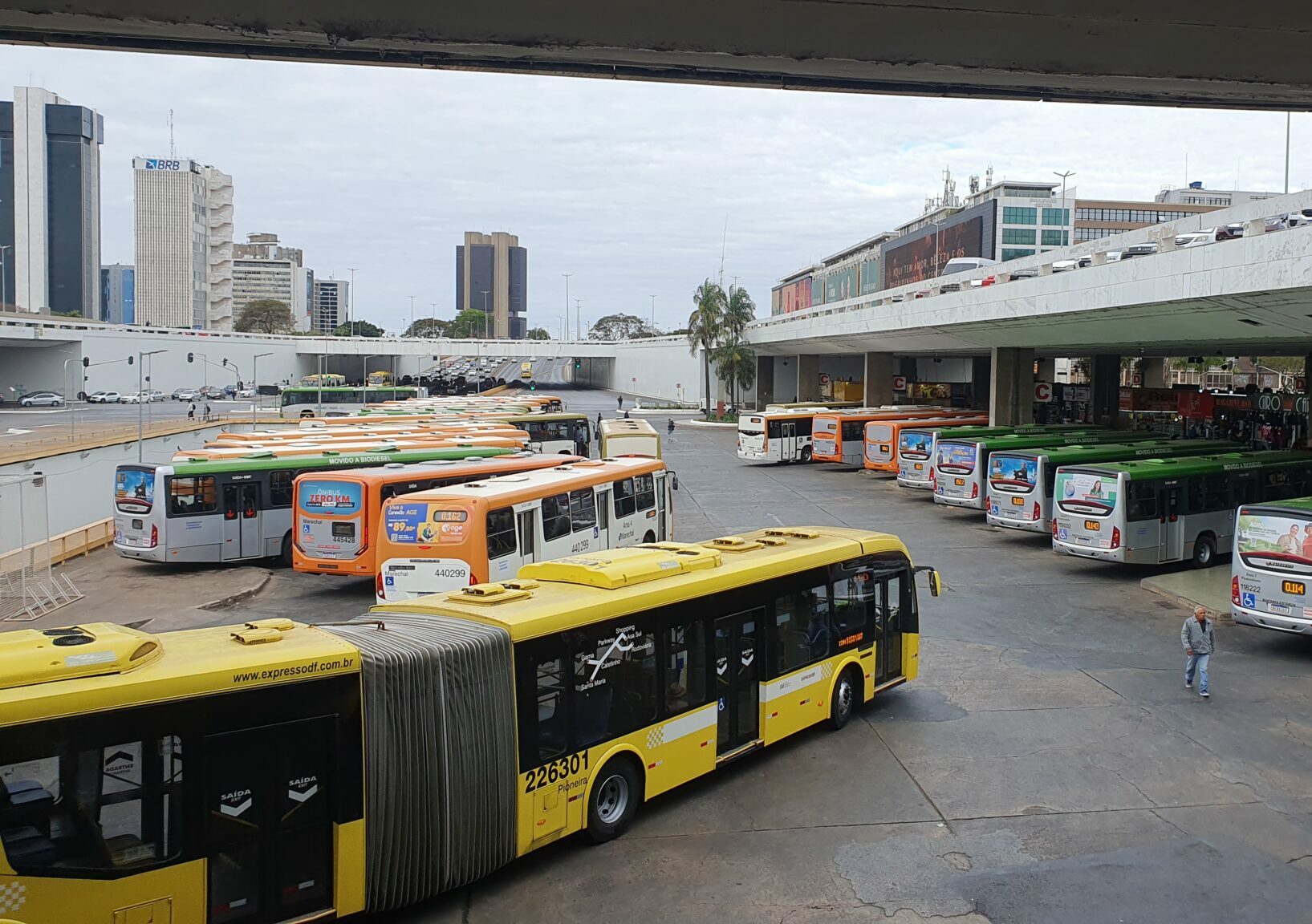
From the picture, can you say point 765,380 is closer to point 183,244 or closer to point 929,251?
point 929,251

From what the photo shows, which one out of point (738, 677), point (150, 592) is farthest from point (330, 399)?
point (738, 677)

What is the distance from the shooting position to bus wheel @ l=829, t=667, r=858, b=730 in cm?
1252

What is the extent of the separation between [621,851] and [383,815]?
2.66 meters

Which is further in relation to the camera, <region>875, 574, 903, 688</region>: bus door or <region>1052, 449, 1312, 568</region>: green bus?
<region>1052, 449, 1312, 568</region>: green bus

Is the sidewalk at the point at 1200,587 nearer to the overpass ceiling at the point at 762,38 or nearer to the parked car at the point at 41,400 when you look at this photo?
the overpass ceiling at the point at 762,38

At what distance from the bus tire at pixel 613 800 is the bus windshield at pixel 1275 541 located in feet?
37.6

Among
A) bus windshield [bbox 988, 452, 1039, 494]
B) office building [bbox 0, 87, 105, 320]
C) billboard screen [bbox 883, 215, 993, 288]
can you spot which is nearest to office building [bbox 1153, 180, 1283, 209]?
billboard screen [bbox 883, 215, 993, 288]

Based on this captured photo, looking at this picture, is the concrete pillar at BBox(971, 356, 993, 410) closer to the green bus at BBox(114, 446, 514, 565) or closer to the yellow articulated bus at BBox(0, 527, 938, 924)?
the green bus at BBox(114, 446, 514, 565)

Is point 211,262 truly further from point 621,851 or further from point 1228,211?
point 621,851

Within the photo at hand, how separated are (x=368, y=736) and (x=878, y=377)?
55.2 metres

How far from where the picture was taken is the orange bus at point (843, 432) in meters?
45.0

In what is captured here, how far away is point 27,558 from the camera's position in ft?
72.8

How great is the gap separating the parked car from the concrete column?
52.0 meters

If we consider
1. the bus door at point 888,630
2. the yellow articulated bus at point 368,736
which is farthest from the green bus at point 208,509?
the bus door at point 888,630
